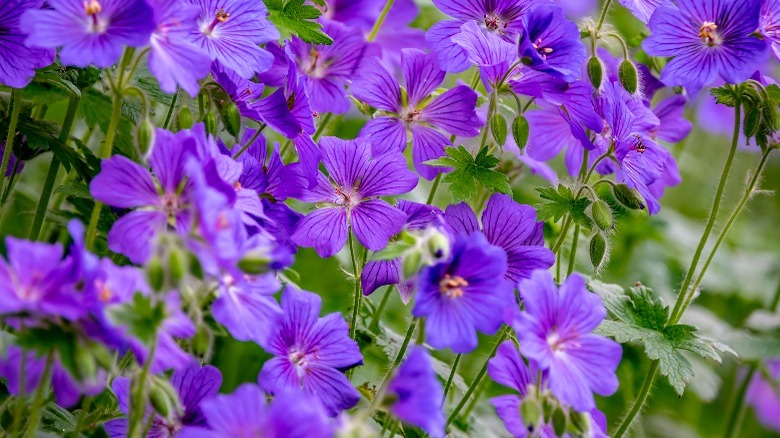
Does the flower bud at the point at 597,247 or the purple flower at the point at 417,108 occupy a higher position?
the purple flower at the point at 417,108

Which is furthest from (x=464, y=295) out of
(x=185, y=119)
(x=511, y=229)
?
(x=185, y=119)

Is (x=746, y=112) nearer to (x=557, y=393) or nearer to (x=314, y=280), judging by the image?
(x=557, y=393)

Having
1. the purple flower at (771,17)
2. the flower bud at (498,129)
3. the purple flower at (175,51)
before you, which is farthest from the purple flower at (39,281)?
the purple flower at (771,17)

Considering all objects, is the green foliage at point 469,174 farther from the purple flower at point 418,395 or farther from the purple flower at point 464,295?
the purple flower at point 418,395

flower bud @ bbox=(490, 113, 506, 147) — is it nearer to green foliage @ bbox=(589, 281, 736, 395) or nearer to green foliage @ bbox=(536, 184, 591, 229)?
green foliage @ bbox=(536, 184, 591, 229)

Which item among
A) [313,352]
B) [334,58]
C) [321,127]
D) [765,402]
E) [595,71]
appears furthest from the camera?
[765,402]

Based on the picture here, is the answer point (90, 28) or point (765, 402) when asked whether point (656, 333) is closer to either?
point (90, 28)
